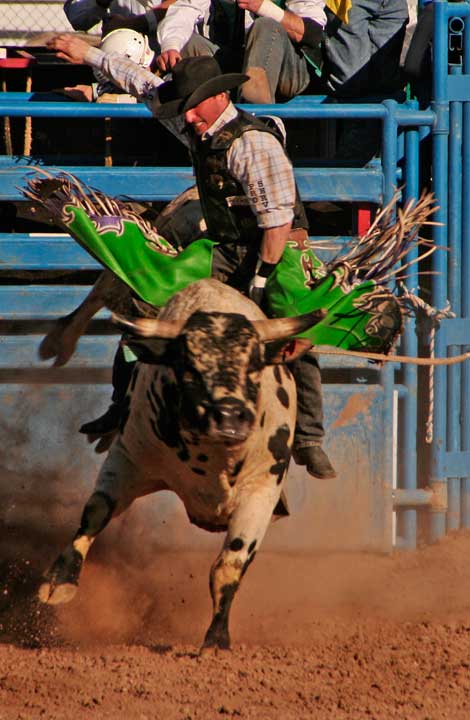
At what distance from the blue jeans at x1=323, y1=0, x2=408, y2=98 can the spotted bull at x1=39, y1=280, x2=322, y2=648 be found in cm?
297

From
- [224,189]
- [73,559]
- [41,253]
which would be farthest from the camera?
[41,253]

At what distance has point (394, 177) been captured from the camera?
23.0 ft

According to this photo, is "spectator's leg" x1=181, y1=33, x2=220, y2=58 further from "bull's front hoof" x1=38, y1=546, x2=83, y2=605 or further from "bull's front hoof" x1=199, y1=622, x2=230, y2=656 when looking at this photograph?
"bull's front hoof" x1=199, y1=622, x2=230, y2=656

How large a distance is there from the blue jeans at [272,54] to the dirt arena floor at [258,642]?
9.42ft

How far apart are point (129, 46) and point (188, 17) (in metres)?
0.42

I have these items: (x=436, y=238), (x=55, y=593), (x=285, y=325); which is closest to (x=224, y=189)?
(x=285, y=325)

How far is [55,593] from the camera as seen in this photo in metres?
4.51

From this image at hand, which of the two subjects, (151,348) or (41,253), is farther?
Result: (41,253)

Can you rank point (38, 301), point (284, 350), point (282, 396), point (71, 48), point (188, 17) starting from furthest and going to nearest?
point (188, 17) → point (38, 301) → point (71, 48) → point (282, 396) → point (284, 350)

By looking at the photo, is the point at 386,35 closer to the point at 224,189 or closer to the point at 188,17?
the point at 188,17

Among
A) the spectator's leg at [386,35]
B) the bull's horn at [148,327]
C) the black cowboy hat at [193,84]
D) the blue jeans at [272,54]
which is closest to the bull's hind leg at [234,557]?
the bull's horn at [148,327]

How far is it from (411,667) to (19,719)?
1538mm

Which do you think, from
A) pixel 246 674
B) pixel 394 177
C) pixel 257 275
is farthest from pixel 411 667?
pixel 394 177

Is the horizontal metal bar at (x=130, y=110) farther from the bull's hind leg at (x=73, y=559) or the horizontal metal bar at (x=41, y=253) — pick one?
the bull's hind leg at (x=73, y=559)
